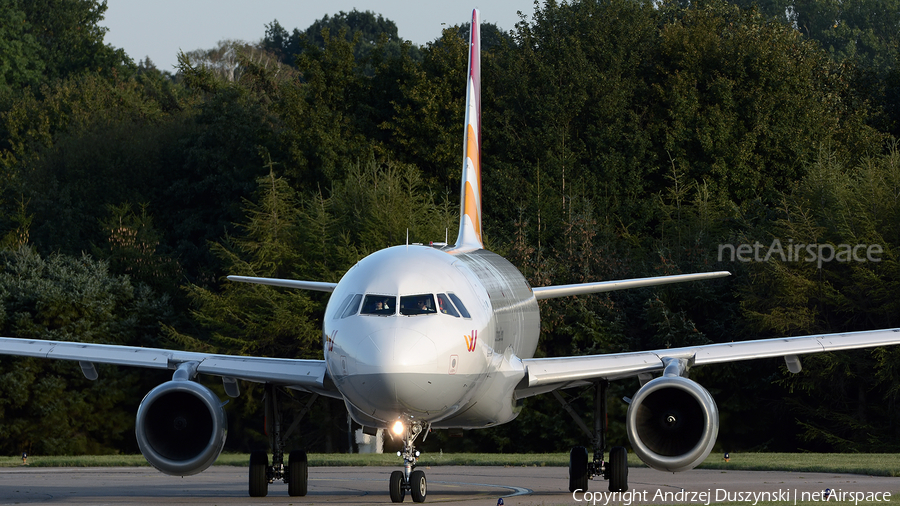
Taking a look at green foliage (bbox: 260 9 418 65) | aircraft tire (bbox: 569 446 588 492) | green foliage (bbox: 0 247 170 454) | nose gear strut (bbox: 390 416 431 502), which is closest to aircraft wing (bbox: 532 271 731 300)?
aircraft tire (bbox: 569 446 588 492)

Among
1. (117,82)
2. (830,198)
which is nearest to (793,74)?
(830,198)

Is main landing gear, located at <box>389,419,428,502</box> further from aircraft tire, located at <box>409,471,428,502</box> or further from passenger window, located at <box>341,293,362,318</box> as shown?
passenger window, located at <box>341,293,362,318</box>

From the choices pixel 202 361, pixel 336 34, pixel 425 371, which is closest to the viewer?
pixel 425 371

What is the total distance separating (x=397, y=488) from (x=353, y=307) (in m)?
2.23

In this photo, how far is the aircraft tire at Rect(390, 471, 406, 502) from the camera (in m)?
13.2

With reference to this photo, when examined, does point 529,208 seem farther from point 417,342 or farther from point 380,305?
point 417,342

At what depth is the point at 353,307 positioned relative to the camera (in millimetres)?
12750

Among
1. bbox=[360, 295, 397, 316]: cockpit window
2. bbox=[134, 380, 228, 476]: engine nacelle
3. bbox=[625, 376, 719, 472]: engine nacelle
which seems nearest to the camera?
bbox=[360, 295, 397, 316]: cockpit window

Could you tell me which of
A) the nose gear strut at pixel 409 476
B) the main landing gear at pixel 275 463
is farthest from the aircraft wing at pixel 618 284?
the nose gear strut at pixel 409 476

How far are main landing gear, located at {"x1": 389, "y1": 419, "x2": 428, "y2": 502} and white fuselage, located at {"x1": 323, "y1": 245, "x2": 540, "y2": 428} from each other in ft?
0.80

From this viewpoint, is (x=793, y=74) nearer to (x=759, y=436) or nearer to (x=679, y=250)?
(x=679, y=250)

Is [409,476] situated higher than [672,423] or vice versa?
[672,423]

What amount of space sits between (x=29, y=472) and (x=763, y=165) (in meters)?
32.5
